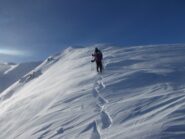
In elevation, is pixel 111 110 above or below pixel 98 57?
below

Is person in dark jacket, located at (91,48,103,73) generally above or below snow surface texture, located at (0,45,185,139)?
above

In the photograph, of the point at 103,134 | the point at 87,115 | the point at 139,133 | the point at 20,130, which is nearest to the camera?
the point at 139,133

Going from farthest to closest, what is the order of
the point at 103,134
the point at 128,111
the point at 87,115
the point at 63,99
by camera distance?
the point at 63,99, the point at 87,115, the point at 128,111, the point at 103,134

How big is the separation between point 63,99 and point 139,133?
9.52 meters

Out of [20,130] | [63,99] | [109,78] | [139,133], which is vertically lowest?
[139,133]

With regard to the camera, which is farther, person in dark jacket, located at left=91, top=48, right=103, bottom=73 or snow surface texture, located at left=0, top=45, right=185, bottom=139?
person in dark jacket, located at left=91, top=48, right=103, bottom=73

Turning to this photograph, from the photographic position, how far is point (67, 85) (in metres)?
25.9

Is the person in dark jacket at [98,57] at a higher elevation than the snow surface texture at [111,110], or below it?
higher

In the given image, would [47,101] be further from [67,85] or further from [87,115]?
[87,115]

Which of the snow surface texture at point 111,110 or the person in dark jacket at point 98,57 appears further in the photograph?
the person in dark jacket at point 98,57

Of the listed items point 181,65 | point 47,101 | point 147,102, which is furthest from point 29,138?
point 181,65

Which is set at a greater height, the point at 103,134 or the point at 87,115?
the point at 87,115

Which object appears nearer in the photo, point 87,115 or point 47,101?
point 87,115

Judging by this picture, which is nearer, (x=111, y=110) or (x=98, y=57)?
(x=111, y=110)
